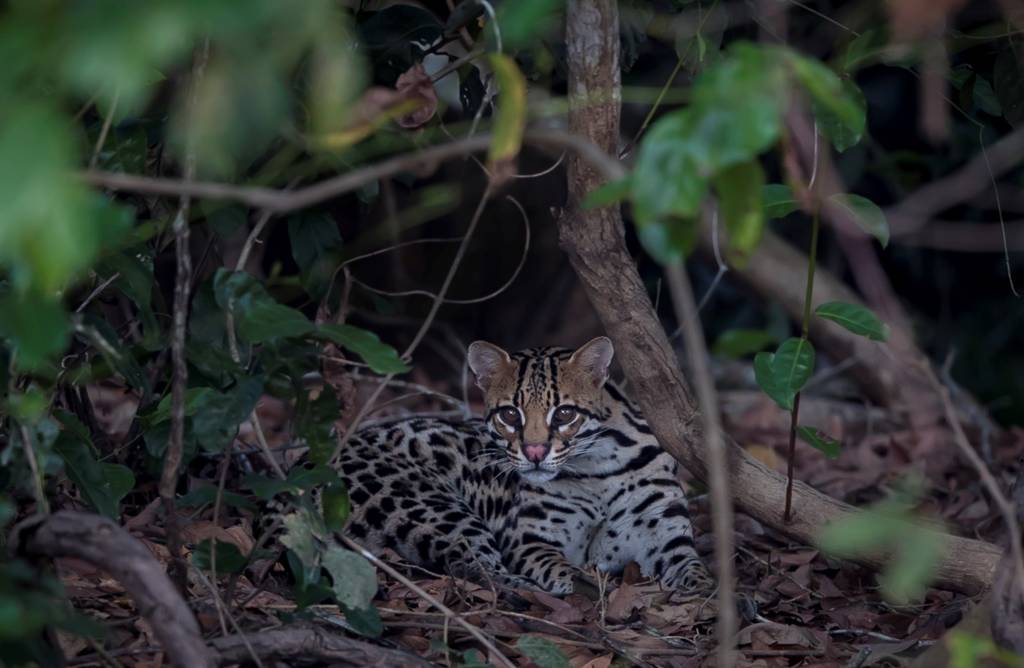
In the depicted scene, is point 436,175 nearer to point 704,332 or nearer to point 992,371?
point 704,332

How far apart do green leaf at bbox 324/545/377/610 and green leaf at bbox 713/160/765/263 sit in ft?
5.09

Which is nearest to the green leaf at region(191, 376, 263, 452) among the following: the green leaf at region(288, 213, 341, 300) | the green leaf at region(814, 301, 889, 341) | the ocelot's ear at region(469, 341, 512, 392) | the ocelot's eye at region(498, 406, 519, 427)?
the green leaf at region(288, 213, 341, 300)

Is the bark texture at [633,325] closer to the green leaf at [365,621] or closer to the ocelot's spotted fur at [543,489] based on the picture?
the ocelot's spotted fur at [543,489]

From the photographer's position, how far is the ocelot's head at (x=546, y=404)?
225 inches

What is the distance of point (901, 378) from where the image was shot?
7.64 metres

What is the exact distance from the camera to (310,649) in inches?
141

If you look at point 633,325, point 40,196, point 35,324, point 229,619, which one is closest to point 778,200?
point 633,325

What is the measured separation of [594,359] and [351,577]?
8.34 feet

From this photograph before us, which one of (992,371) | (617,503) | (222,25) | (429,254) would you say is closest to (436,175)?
(429,254)

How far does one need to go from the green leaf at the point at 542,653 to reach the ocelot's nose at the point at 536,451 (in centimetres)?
187

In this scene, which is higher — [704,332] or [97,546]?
[97,546]

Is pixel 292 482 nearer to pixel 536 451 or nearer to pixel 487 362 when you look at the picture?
pixel 536 451

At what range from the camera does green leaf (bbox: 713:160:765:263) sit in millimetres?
2494

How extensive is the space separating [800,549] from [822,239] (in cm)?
465
